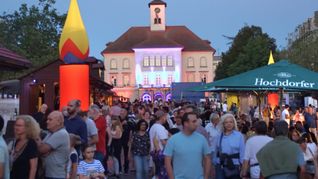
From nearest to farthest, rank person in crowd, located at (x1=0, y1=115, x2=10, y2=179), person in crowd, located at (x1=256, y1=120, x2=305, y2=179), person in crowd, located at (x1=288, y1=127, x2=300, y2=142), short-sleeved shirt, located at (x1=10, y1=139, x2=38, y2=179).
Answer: person in crowd, located at (x1=0, y1=115, x2=10, y2=179) → short-sleeved shirt, located at (x1=10, y1=139, x2=38, y2=179) → person in crowd, located at (x1=256, y1=120, x2=305, y2=179) → person in crowd, located at (x1=288, y1=127, x2=300, y2=142)

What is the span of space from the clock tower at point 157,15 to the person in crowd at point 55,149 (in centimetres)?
10140

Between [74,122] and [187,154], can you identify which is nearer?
[187,154]

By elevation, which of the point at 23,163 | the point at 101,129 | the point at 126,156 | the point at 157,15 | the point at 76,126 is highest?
the point at 157,15

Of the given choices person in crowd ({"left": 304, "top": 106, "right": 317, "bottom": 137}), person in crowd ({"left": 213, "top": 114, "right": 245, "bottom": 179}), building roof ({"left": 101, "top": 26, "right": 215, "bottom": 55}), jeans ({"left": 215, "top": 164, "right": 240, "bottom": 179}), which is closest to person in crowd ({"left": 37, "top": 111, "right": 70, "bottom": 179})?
person in crowd ({"left": 213, "top": 114, "right": 245, "bottom": 179})

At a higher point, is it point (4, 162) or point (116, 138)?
point (4, 162)

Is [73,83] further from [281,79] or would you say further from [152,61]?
[152,61]

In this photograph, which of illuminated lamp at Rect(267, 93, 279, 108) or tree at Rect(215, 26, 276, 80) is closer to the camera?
illuminated lamp at Rect(267, 93, 279, 108)

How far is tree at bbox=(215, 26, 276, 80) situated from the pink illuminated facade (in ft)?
76.6

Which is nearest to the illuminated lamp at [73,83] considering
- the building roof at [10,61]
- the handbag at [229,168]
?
the building roof at [10,61]

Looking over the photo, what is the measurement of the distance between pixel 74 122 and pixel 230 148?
2.56 metres

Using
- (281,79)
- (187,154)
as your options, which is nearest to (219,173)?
(187,154)

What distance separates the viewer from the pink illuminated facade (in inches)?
3915

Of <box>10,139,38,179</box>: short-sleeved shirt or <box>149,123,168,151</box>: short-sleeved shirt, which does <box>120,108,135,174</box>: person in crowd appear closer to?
<box>149,123,168,151</box>: short-sleeved shirt

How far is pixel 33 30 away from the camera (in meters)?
60.0
